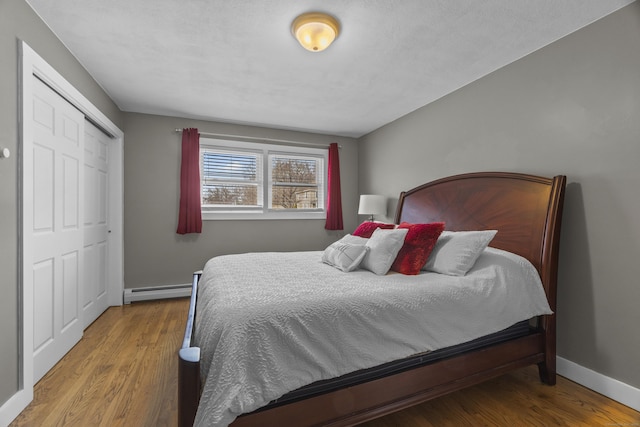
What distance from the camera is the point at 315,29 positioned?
1.97 m

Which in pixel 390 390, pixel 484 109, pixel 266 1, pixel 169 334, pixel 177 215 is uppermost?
pixel 266 1

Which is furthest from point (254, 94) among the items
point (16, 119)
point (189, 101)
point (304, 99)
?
point (16, 119)

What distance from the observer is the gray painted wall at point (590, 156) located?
71.0 inches

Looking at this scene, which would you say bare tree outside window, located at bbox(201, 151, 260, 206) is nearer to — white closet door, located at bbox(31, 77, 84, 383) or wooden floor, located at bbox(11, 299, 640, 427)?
white closet door, located at bbox(31, 77, 84, 383)

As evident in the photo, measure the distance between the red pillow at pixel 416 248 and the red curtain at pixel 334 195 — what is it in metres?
2.41

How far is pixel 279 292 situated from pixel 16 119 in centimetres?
185

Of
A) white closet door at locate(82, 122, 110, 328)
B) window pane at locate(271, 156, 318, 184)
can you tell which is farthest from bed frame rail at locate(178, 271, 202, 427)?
window pane at locate(271, 156, 318, 184)

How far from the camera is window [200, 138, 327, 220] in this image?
4174mm

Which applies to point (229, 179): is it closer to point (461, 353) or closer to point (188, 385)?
point (188, 385)

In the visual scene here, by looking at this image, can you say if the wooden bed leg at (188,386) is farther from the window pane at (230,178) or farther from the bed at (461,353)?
the window pane at (230,178)

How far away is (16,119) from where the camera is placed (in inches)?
67.9

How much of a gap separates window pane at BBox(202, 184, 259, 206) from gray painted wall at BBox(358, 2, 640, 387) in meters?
3.08

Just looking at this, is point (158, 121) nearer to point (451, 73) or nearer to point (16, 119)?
point (16, 119)

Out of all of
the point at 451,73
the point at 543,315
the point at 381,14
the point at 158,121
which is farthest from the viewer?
the point at 158,121
